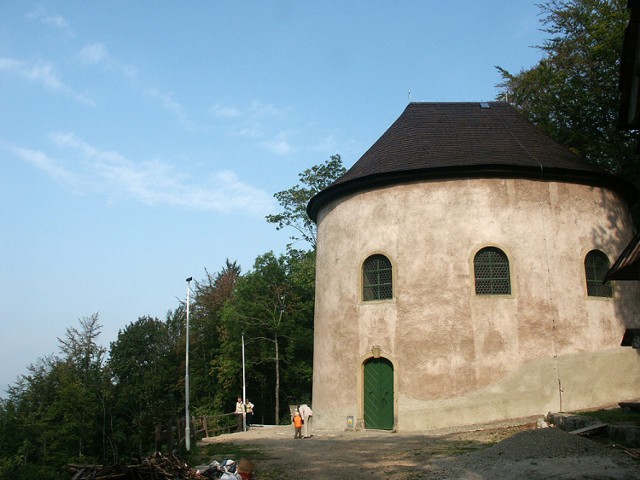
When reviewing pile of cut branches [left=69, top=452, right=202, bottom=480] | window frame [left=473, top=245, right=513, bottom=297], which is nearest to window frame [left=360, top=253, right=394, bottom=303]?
window frame [left=473, top=245, right=513, bottom=297]

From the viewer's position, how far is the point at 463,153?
18672 millimetres

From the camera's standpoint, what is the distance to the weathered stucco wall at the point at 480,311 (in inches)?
661

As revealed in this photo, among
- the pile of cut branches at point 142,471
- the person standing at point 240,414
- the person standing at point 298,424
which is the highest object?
the pile of cut branches at point 142,471

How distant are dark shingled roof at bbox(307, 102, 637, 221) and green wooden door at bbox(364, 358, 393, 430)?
5.61 meters

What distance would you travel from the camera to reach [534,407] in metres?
16.5

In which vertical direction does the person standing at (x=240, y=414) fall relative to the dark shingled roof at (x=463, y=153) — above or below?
below

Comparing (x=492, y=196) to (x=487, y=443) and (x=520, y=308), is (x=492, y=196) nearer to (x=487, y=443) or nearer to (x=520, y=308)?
(x=520, y=308)

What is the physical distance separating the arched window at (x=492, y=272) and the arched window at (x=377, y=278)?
258cm

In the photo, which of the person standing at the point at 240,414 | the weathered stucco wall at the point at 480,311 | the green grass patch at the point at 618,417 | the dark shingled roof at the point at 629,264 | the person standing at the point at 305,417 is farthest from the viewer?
the person standing at the point at 240,414

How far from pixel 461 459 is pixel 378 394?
6.69 meters

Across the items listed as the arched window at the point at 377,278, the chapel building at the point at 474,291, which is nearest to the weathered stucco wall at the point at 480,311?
the chapel building at the point at 474,291

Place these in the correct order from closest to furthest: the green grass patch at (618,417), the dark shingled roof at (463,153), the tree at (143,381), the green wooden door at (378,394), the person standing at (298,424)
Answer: the green grass patch at (618,417) < the green wooden door at (378,394) < the dark shingled roof at (463,153) < the person standing at (298,424) < the tree at (143,381)

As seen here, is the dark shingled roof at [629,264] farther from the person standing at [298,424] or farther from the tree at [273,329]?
the tree at [273,329]

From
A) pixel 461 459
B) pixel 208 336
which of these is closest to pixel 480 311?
pixel 461 459
